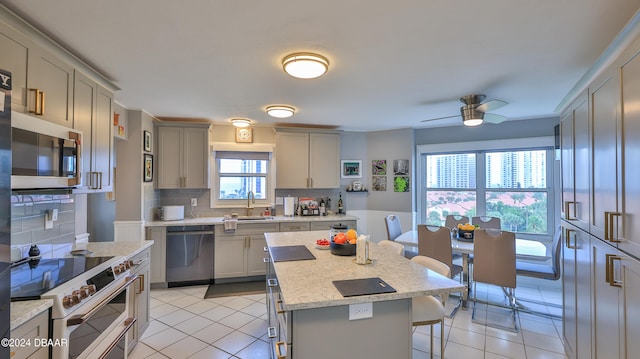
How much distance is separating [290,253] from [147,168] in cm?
285

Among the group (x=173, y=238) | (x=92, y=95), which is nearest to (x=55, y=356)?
(x=92, y=95)

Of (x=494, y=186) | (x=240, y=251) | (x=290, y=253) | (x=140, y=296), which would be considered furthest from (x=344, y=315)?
(x=494, y=186)

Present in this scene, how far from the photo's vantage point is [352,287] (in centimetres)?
154

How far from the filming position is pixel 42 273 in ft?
5.64

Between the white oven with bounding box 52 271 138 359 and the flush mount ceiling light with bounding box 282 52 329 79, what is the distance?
1961mm

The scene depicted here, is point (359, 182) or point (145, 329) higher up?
point (359, 182)

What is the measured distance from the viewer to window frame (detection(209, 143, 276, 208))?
460 cm

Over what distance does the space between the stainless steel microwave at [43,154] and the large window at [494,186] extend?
4.68 m

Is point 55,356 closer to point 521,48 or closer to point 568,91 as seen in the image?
point 521,48

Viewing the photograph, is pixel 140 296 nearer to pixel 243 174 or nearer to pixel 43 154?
pixel 43 154

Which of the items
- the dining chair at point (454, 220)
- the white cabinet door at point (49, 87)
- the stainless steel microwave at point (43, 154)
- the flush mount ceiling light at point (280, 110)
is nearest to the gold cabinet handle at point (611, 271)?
the dining chair at point (454, 220)

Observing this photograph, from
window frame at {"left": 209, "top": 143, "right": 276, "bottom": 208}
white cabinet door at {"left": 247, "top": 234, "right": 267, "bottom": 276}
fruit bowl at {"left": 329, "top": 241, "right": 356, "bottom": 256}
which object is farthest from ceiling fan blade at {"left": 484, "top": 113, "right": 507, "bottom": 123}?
white cabinet door at {"left": 247, "top": 234, "right": 267, "bottom": 276}

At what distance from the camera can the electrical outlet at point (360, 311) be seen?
1465mm

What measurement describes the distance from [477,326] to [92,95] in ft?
13.9
